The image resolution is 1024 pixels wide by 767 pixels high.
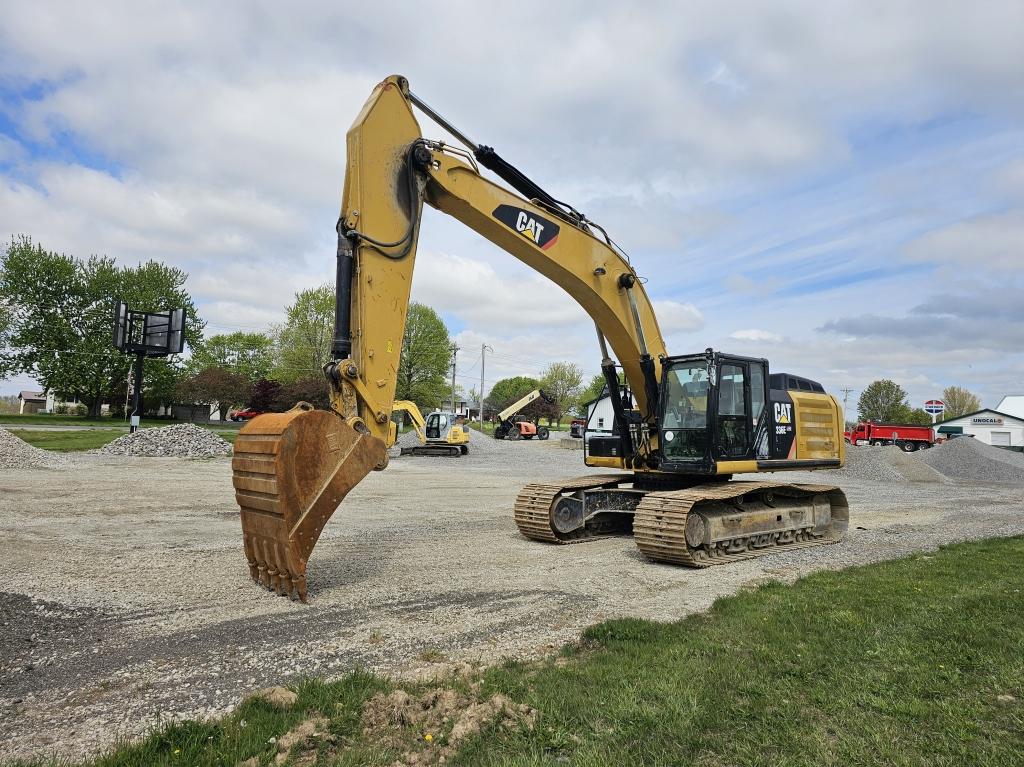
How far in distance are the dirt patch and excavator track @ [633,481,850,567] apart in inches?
179

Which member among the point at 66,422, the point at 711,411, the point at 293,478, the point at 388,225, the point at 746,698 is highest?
the point at 388,225

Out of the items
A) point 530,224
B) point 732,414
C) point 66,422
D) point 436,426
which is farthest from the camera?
point 66,422

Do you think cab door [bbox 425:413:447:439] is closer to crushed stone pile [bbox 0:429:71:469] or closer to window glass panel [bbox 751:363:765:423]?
crushed stone pile [bbox 0:429:71:469]

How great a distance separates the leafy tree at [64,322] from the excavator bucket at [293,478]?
50378 millimetres

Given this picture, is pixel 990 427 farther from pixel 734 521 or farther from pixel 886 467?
pixel 734 521

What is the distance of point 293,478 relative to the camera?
5.60 m

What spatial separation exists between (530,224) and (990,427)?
74.6m

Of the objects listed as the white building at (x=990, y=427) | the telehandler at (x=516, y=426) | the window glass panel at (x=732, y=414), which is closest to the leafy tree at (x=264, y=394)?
the telehandler at (x=516, y=426)

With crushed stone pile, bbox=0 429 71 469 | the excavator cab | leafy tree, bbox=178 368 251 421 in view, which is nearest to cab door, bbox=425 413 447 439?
crushed stone pile, bbox=0 429 71 469

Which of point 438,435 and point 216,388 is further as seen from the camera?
point 216,388

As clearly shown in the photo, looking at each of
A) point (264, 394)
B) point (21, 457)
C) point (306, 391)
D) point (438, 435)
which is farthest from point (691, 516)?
point (264, 394)

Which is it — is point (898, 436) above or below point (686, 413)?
above

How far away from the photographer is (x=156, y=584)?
647 centimetres

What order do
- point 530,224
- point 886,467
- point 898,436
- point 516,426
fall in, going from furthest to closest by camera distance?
point 516,426 < point 898,436 < point 886,467 < point 530,224
